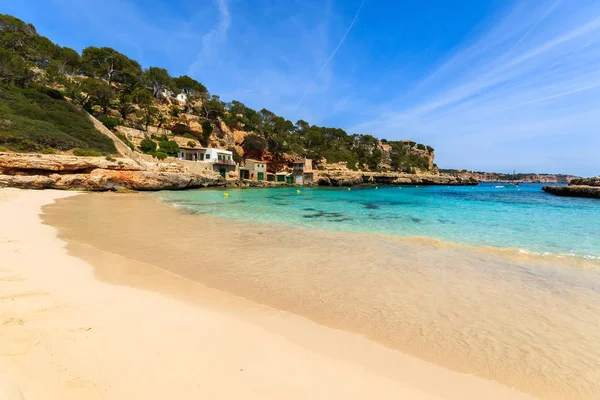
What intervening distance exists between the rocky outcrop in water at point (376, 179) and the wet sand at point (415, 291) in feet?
176

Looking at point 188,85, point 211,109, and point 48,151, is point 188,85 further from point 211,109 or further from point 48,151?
point 48,151

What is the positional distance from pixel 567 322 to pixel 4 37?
7432 centimetres

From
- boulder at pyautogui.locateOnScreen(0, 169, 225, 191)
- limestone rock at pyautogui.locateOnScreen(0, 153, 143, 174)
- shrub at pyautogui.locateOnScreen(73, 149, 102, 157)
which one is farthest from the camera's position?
shrub at pyautogui.locateOnScreen(73, 149, 102, 157)

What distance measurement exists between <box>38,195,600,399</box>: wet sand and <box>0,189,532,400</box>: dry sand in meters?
0.20

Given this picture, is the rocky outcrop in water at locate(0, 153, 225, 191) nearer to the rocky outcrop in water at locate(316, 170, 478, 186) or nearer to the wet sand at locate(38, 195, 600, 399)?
the wet sand at locate(38, 195, 600, 399)

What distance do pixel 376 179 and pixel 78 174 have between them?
6687cm

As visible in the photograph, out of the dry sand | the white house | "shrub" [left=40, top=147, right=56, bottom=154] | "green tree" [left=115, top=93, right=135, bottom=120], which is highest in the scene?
"green tree" [left=115, top=93, right=135, bottom=120]

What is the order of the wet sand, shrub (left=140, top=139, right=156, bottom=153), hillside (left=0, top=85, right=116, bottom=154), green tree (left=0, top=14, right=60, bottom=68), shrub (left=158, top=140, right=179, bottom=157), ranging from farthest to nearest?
shrub (left=158, top=140, right=179, bottom=157) < green tree (left=0, top=14, right=60, bottom=68) < shrub (left=140, top=139, right=156, bottom=153) < hillside (left=0, top=85, right=116, bottom=154) < the wet sand

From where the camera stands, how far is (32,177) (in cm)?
2311

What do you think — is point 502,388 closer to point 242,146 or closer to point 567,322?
point 567,322

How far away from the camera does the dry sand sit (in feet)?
8.18

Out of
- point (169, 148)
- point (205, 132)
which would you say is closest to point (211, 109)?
point (205, 132)

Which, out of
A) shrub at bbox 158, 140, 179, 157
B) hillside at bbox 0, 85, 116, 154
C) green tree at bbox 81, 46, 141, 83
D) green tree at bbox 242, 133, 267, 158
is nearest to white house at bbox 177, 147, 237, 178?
shrub at bbox 158, 140, 179, 157

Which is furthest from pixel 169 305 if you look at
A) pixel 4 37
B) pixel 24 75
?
pixel 4 37
